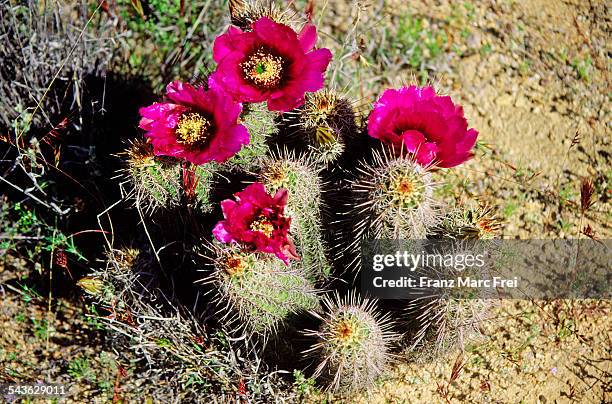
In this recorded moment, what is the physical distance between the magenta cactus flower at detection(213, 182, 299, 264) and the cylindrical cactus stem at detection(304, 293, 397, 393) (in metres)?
0.28

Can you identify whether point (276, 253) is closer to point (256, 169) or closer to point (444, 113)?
point (256, 169)

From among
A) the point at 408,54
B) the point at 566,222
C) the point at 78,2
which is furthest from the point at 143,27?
the point at 566,222

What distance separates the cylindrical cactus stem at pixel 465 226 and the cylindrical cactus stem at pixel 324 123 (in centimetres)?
44

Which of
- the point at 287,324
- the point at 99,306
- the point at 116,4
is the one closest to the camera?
the point at 287,324

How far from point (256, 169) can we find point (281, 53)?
42 centimetres

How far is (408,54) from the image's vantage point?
3447mm

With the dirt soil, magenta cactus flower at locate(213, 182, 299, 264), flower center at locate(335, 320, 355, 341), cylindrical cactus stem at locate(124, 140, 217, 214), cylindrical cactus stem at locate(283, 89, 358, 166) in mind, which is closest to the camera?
magenta cactus flower at locate(213, 182, 299, 264)

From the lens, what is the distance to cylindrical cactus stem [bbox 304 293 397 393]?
1.96 meters

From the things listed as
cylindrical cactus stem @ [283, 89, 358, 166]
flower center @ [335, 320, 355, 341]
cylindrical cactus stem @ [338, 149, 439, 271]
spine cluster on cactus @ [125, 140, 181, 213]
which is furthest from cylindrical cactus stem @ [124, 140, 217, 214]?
flower center @ [335, 320, 355, 341]

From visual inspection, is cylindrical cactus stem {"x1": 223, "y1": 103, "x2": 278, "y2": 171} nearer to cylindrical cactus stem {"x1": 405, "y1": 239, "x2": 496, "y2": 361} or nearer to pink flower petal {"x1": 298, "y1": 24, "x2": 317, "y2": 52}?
pink flower petal {"x1": 298, "y1": 24, "x2": 317, "y2": 52}

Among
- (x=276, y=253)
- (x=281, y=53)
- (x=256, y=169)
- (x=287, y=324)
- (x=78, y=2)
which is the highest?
(x=78, y=2)

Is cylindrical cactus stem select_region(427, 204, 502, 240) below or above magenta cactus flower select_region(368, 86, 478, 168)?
below

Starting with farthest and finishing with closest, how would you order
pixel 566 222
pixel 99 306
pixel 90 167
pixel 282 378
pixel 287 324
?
pixel 566 222, pixel 90 167, pixel 99 306, pixel 282 378, pixel 287 324

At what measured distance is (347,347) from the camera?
1.95m
